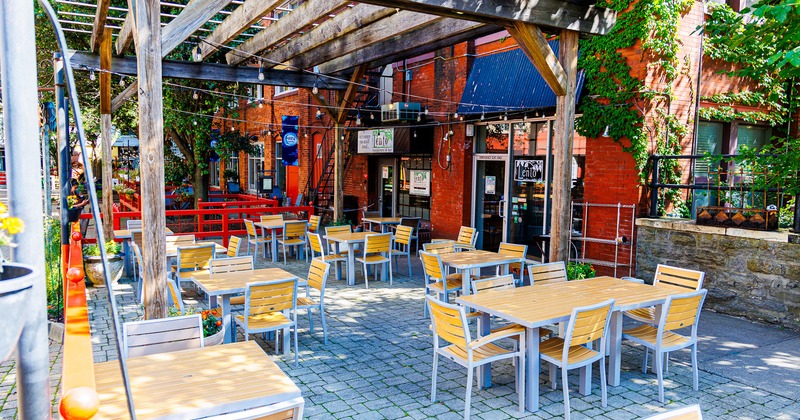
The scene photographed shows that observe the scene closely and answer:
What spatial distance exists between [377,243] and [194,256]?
3.01 meters

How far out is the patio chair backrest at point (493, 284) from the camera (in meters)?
5.73

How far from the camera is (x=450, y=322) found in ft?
15.4

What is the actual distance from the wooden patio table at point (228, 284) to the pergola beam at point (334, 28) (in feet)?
13.8

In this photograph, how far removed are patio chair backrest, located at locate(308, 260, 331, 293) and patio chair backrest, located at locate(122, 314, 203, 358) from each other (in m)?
2.32

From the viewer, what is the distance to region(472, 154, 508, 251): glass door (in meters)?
12.2

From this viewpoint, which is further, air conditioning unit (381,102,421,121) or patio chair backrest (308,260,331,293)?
air conditioning unit (381,102,421,121)

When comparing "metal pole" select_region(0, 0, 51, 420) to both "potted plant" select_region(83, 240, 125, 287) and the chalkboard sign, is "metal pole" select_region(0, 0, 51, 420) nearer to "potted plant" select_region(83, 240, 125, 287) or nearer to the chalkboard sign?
"potted plant" select_region(83, 240, 125, 287)

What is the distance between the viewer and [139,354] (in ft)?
13.5

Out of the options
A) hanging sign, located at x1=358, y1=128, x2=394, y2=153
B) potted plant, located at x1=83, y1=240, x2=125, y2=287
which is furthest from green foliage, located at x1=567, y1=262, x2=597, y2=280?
hanging sign, located at x1=358, y1=128, x2=394, y2=153

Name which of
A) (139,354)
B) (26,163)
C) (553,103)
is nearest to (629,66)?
(553,103)

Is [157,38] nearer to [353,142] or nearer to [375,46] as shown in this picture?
[375,46]

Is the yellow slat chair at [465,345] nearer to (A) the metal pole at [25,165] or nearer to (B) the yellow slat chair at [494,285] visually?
(B) the yellow slat chair at [494,285]

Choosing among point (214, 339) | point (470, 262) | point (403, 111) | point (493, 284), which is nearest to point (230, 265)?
point (214, 339)

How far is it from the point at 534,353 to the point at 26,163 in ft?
13.3
